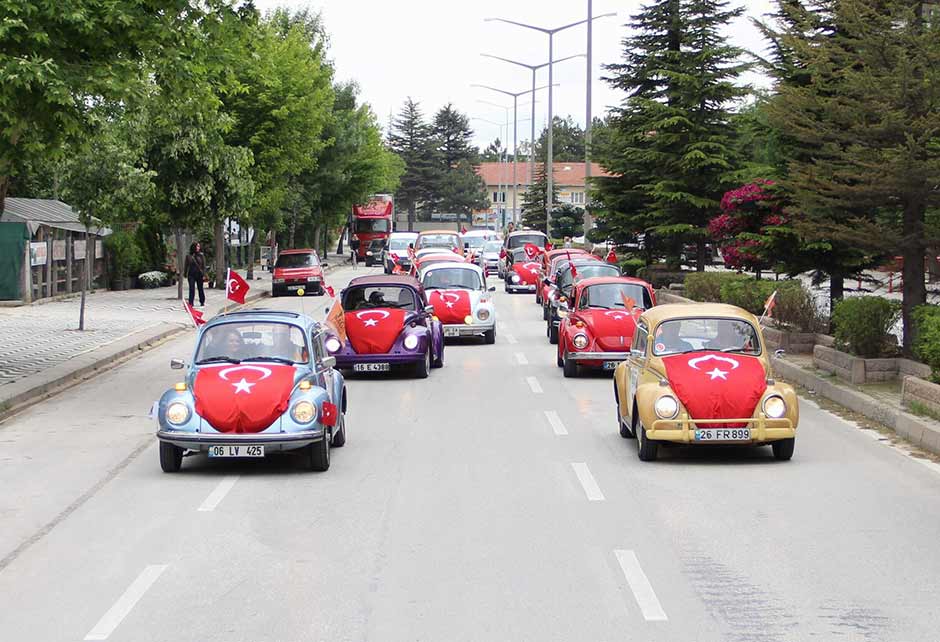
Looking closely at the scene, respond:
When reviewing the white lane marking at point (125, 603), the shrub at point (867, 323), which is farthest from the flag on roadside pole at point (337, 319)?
the white lane marking at point (125, 603)

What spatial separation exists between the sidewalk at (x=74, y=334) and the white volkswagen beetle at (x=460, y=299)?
628cm

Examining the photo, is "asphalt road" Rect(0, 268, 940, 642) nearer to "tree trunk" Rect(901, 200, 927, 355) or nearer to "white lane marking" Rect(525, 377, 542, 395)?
"white lane marking" Rect(525, 377, 542, 395)

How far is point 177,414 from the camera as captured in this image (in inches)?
485

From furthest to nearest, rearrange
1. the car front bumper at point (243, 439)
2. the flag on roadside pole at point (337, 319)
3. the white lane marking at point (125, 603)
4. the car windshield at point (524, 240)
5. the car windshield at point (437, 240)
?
the car windshield at point (524, 240) → the car windshield at point (437, 240) → the flag on roadside pole at point (337, 319) → the car front bumper at point (243, 439) → the white lane marking at point (125, 603)

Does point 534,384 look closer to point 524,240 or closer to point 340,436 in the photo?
point 340,436

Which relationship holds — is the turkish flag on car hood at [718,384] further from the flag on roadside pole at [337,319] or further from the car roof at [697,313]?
the flag on roadside pole at [337,319]

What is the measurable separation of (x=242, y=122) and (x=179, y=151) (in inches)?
326

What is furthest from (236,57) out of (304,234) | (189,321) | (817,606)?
(304,234)

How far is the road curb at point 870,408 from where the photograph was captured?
1430 cm

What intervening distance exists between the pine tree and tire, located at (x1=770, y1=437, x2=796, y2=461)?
12671 cm

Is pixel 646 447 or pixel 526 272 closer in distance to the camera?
pixel 646 447

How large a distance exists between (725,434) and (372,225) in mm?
73786

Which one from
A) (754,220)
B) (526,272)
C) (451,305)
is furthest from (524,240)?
(754,220)

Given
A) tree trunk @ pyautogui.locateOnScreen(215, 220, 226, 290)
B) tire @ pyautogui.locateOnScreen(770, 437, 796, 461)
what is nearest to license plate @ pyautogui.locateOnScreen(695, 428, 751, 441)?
tire @ pyautogui.locateOnScreen(770, 437, 796, 461)
